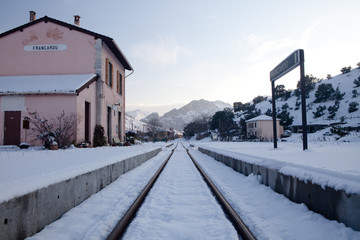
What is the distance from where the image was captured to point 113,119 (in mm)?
19250

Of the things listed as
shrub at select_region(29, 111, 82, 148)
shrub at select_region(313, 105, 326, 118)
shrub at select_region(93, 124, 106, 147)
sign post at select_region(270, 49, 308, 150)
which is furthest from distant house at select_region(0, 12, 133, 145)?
shrub at select_region(313, 105, 326, 118)

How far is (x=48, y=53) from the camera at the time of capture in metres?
16.6

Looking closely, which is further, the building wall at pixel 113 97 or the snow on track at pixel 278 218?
the building wall at pixel 113 97

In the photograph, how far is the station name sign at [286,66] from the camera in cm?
868

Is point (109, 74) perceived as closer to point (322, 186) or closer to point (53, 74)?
point (53, 74)

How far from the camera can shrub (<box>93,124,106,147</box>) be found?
51.4 ft

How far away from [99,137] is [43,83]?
4696mm

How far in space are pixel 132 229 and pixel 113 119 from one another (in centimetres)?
1673

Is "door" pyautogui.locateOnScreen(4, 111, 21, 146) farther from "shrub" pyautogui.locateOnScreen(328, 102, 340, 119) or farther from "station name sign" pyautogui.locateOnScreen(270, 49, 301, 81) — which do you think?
"shrub" pyautogui.locateOnScreen(328, 102, 340, 119)

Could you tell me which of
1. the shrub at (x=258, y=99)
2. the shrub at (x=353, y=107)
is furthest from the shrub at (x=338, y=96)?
the shrub at (x=258, y=99)

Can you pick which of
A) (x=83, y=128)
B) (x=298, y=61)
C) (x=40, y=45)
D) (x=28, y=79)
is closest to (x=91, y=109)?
(x=83, y=128)

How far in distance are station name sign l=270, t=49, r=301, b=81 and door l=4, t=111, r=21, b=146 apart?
13900mm

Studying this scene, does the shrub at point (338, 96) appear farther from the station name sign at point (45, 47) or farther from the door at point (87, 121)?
the station name sign at point (45, 47)

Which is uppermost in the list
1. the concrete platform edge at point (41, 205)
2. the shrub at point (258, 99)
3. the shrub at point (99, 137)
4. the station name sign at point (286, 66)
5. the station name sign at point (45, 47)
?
the shrub at point (258, 99)
